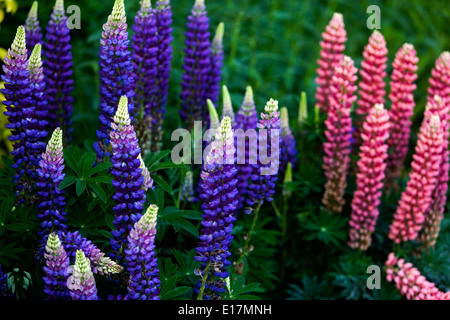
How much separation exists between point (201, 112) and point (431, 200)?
1662 mm

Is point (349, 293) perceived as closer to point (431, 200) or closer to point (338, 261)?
point (338, 261)

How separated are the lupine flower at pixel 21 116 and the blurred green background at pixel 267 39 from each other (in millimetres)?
1051

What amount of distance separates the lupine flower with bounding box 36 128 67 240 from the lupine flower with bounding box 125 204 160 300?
18.0 inches

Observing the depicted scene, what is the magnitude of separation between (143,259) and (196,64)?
1884 millimetres

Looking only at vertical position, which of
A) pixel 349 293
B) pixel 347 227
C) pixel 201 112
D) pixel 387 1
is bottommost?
pixel 349 293

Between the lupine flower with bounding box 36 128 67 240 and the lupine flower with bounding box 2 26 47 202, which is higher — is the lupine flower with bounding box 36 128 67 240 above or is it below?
below

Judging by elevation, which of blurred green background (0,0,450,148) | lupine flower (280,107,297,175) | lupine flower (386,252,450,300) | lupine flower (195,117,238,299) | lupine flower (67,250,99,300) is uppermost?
blurred green background (0,0,450,148)

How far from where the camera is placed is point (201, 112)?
14.4 feet

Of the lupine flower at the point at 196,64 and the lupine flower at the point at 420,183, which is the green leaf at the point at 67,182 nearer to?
the lupine flower at the point at 196,64

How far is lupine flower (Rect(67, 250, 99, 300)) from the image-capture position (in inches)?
101

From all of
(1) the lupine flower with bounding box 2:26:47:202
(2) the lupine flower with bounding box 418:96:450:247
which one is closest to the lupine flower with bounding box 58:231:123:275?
(1) the lupine flower with bounding box 2:26:47:202

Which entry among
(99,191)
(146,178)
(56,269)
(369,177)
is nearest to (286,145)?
(369,177)

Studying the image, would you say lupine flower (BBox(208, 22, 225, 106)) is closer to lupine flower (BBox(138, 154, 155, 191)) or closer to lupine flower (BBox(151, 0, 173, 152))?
lupine flower (BBox(151, 0, 173, 152))
